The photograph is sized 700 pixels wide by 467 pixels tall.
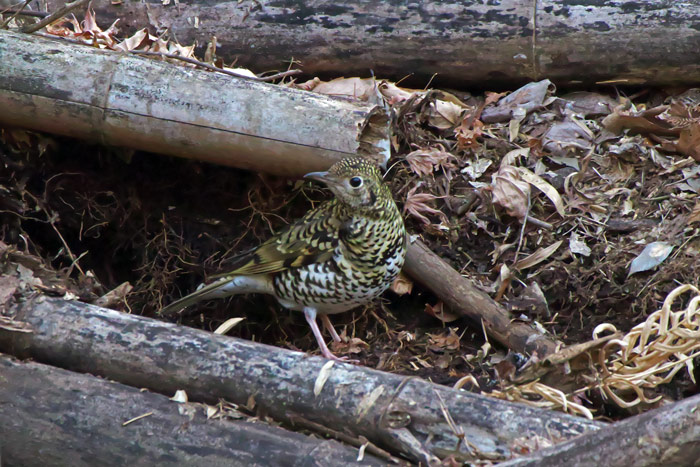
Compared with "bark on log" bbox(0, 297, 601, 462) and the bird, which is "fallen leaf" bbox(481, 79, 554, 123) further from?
"bark on log" bbox(0, 297, 601, 462)

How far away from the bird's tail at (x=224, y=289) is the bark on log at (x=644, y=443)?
8.05 ft

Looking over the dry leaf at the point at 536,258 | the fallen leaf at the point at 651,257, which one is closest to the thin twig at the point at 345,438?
the dry leaf at the point at 536,258

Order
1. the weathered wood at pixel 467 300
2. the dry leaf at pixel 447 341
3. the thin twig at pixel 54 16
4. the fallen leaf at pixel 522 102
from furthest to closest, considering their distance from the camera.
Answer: the fallen leaf at pixel 522 102
the dry leaf at pixel 447 341
the thin twig at pixel 54 16
the weathered wood at pixel 467 300

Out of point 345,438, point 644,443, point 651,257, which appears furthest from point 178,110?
point 644,443

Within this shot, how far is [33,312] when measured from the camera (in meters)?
3.69

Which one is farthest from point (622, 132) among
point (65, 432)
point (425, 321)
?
point (65, 432)

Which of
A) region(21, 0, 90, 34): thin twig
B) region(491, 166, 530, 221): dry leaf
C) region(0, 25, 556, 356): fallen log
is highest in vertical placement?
region(21, 0, 90, 34): thin twig

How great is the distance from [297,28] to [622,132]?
2248mm

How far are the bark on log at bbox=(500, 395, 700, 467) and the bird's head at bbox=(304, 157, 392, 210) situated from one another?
1.97 m

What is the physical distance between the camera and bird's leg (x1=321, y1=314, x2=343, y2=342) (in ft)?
15.6

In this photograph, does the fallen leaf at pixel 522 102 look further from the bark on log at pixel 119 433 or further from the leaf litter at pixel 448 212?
the bark on log at pixel 119 433

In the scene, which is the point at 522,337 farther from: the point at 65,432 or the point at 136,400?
the point at 65,432

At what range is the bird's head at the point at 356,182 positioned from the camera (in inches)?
161

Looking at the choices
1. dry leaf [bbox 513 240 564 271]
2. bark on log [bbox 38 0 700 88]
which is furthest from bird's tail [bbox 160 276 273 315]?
bark on log [bbox 38 0 700 88]
